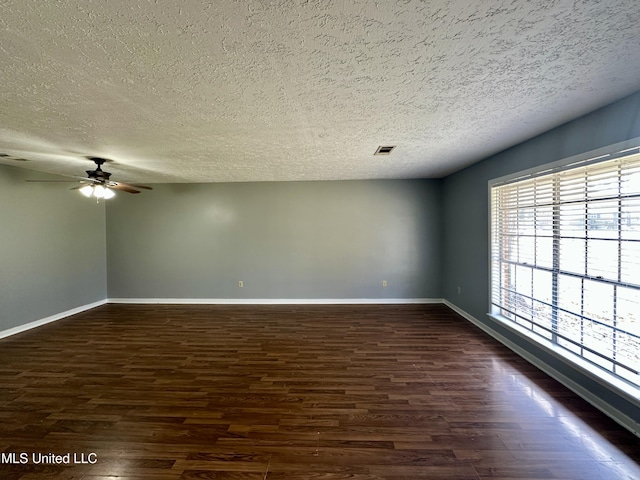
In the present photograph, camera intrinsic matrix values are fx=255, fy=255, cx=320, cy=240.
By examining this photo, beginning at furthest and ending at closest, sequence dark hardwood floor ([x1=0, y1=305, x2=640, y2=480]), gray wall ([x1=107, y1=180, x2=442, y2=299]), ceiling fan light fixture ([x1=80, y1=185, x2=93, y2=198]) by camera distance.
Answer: gray wall ([x1=107, y1=180, x2=442, y2=299]) < ceiling fan light fixture ([x1=80, y1=185, x2=93, y2=198]) < dark hardwood floor ([x1=0, y1=305, x2=640, y2=480])

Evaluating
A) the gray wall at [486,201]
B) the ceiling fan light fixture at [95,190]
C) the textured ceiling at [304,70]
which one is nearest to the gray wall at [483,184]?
the gray wall at [486,201]

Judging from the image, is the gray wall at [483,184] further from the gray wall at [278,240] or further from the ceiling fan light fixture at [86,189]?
Answer: the ceiling fan light fixture at [86,189]

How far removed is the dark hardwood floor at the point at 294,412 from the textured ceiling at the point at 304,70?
2.40 meters

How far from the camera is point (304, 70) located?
4.94ft

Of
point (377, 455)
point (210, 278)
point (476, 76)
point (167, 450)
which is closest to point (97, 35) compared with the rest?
point (476, 76)

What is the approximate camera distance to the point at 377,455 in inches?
64.9

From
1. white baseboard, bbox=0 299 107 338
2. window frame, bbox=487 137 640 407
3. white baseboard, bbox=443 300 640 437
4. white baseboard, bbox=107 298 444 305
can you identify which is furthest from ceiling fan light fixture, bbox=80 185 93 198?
white baseboard, bbox=443 300 640 437

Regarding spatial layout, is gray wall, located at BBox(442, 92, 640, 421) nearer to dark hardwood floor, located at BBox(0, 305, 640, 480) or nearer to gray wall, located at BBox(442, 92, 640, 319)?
gray wall, located at BBox(442, 92, 640, 319)

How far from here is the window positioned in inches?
74.9

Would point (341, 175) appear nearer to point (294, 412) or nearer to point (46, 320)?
point (294, 412)

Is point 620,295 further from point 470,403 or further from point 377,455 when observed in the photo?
point 377,455

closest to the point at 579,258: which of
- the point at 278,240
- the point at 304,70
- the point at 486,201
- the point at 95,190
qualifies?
the point at 486,201

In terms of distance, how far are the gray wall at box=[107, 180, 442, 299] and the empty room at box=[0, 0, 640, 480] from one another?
0.66 m

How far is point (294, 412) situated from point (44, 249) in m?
4.84
